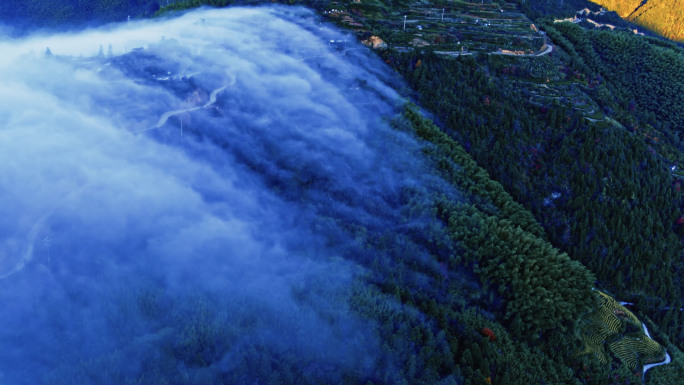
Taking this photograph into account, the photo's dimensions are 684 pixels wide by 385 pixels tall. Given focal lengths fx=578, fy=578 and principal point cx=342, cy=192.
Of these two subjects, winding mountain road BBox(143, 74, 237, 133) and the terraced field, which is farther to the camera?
winding mountain road BBox(143, 74, 237, 133)

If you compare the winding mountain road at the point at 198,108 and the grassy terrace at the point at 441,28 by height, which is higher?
the grassy terrace at the point at 441,28

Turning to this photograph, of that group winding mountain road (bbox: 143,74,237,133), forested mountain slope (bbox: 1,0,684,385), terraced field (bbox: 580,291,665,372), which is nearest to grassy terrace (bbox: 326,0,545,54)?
forested mountain slope (bbox: 1,0,684,385)

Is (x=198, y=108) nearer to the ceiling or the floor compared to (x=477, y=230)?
nearer to the ceiling

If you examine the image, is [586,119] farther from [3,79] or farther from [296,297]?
[3,79]

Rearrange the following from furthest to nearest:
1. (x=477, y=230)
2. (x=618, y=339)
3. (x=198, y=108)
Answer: (x=198, y=108) → (x=477, y=230) → (x=618, y=339)

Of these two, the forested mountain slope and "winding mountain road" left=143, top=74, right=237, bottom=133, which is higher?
"winding mountain road" left=143, top=74, right=237, bottom=133

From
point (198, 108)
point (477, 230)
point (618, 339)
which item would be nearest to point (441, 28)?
point (198, 108)

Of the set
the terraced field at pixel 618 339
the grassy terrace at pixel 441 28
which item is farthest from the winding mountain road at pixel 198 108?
the terraced field at pixel 618 339

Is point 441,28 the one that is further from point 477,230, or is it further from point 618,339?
point 618,339

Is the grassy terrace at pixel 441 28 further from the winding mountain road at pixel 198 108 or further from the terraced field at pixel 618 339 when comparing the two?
the terraced field at pixel 618 339

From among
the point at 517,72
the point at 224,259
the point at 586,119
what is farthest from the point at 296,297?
the point at 517,72

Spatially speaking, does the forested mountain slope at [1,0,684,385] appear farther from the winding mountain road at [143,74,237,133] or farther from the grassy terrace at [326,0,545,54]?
the winding mountain road at [143,74,237,133]
